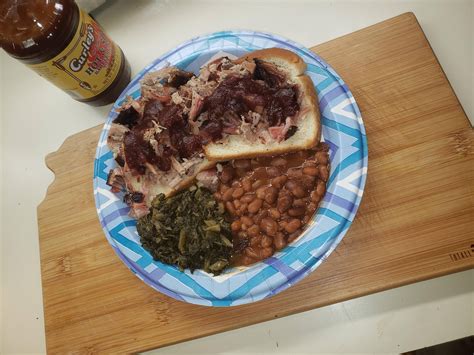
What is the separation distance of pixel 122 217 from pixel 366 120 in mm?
1777

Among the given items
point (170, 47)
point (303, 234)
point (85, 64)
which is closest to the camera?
point (303, 234)

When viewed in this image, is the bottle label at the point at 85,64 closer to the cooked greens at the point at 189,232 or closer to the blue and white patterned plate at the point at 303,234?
the blue and white patterned plate at the point at 303,234

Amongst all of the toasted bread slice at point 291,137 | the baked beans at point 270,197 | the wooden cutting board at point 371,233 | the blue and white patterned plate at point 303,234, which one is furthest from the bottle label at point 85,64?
the baked beans at point 270,197

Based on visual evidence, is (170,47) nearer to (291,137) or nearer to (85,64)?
(85,64)

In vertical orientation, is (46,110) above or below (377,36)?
above

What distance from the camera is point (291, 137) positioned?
2605 mm

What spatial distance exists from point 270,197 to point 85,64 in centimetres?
156

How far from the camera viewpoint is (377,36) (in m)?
2.78

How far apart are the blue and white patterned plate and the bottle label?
1.97 ft

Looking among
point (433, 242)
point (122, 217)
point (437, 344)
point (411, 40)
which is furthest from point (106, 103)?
point (437, 344)

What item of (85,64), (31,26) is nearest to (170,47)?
(85,64)

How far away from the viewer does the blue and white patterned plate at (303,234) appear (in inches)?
91.4

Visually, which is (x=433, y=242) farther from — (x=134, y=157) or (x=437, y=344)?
(x=134, y=157)

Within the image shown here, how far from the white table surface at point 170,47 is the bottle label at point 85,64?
495mm
